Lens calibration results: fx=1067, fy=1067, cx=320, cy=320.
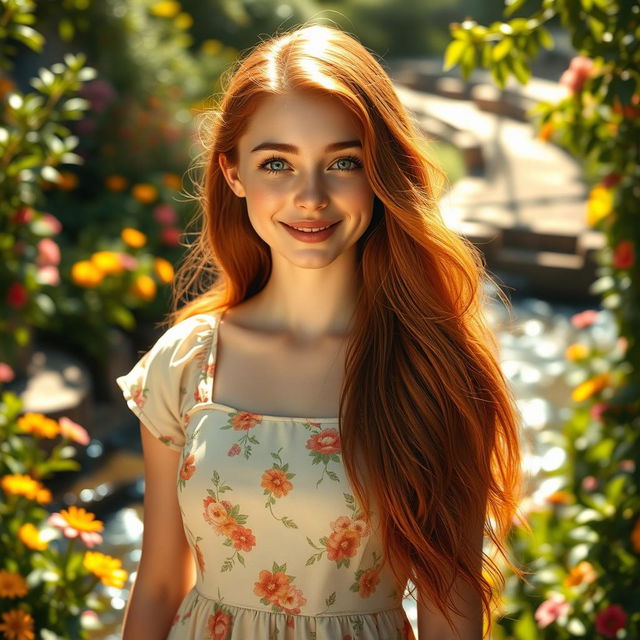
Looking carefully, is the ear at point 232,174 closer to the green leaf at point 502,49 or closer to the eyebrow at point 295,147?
the eyebrow at point 295,147

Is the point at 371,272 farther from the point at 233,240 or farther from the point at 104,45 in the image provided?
the point at 104,45

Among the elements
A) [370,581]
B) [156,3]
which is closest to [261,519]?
[370,581]

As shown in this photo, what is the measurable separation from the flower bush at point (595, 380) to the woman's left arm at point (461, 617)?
0.85m

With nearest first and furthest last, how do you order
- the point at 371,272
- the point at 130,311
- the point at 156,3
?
1. the point at 371,272
2. the point at 130,311
3. the point at 156,3

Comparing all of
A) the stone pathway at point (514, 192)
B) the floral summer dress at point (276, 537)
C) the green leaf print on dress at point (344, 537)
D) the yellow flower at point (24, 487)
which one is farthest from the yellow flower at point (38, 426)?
the stone pathway at point (514, 192)

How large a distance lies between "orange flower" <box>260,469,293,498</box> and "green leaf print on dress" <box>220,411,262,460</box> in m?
0.05

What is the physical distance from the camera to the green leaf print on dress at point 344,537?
1807 millimetres

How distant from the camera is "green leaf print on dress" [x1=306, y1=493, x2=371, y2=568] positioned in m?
1.81

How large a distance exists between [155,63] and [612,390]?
4745 millimetres

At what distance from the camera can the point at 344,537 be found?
1.82 meters

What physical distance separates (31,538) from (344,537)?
104 centimetres

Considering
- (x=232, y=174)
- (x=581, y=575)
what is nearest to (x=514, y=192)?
(x=581, y=575)

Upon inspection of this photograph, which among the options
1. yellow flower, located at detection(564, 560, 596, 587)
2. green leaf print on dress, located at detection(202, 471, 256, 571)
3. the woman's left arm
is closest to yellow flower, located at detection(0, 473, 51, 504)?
green leaf print on dress, located at detection(202, 471, 256, 571)

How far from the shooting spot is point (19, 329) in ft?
10.9
